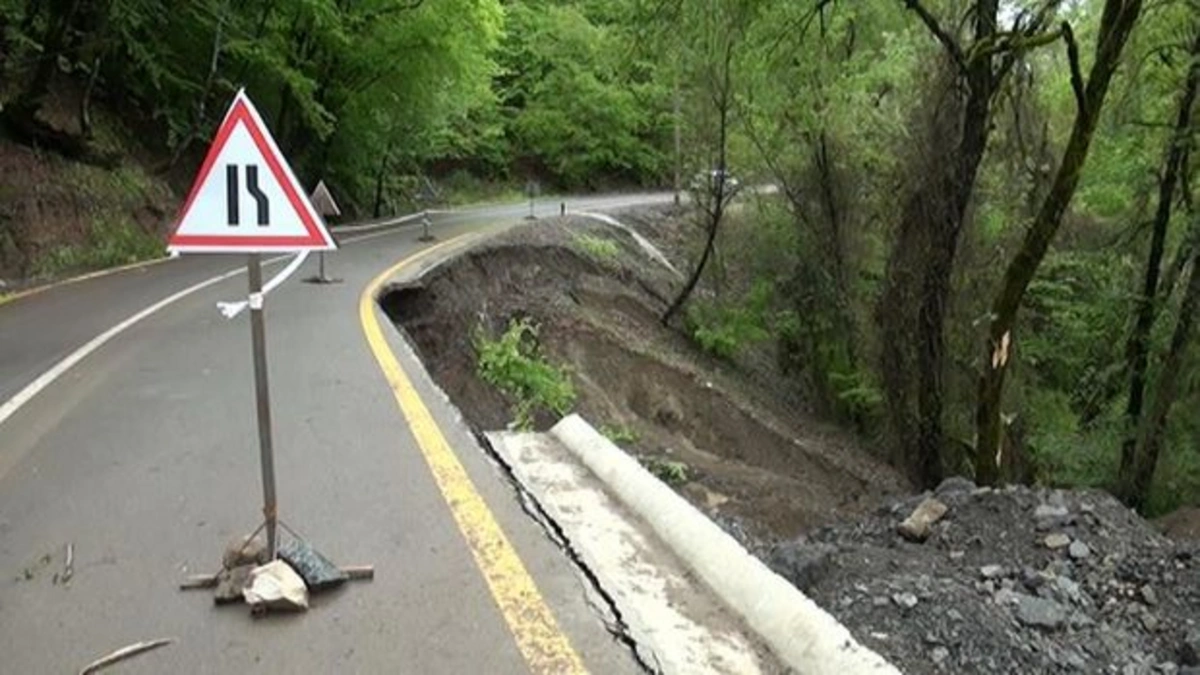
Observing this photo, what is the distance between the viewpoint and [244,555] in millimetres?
4484

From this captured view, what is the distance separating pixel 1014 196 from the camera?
16.8m

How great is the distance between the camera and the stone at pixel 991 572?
6.81 m

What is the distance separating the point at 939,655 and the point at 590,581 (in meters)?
2.17

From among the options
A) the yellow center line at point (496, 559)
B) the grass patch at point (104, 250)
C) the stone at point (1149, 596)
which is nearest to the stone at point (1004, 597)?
the stone at point (1149, 596)

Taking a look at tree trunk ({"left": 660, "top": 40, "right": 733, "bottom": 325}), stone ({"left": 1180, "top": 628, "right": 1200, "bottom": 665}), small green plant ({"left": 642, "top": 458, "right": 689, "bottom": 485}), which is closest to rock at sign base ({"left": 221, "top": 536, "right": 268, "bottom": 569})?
stone ({"left": 1180, "top": 628, "right": 1200, "bottom": 665})

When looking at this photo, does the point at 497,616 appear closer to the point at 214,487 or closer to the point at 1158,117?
the point at 214,487

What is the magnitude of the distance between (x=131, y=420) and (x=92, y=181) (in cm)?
1575

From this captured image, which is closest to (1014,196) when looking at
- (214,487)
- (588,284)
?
(588,284)

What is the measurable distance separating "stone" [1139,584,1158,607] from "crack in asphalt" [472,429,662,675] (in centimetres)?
440

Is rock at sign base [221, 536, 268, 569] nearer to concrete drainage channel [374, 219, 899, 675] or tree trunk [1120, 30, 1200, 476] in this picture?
concrete drainage channel [374, 219, 899, 675]

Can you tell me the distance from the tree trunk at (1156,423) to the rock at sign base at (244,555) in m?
15.7

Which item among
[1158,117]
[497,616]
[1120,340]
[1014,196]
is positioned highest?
[1158,117]

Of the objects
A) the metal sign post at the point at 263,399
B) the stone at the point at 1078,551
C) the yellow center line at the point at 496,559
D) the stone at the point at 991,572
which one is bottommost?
the stone at the point at 1078,551

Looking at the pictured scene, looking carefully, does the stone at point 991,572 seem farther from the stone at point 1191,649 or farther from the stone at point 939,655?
the stone at point 939,655
